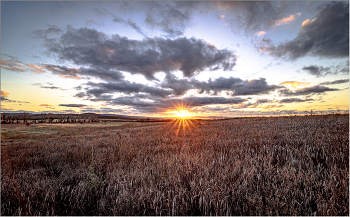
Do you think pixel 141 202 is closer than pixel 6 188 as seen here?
Yes

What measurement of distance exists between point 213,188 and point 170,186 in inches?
32.4

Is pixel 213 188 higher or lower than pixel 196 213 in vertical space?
higher

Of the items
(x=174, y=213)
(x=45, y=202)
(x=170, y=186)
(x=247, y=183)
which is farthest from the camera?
(x=170, y=186)

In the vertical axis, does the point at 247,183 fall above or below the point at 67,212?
above

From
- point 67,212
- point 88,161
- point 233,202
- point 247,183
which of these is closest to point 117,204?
point 67,212

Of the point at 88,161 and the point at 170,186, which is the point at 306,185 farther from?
the point at 88,161

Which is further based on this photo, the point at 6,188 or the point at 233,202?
the point at 6,188

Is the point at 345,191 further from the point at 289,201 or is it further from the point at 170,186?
the point at 170,186

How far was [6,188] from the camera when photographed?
2.83m

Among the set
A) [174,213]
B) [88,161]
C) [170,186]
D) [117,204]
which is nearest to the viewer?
[174,213]

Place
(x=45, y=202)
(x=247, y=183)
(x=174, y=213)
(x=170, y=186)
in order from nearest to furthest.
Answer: (x=174, y=213)
(x=45, y=202)
(x=247, y=183)
(x=170, y=186)

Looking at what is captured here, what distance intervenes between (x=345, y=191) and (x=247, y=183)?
52.6 inches

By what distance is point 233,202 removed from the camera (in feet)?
7.37

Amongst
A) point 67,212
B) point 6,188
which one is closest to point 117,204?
point 67,212
